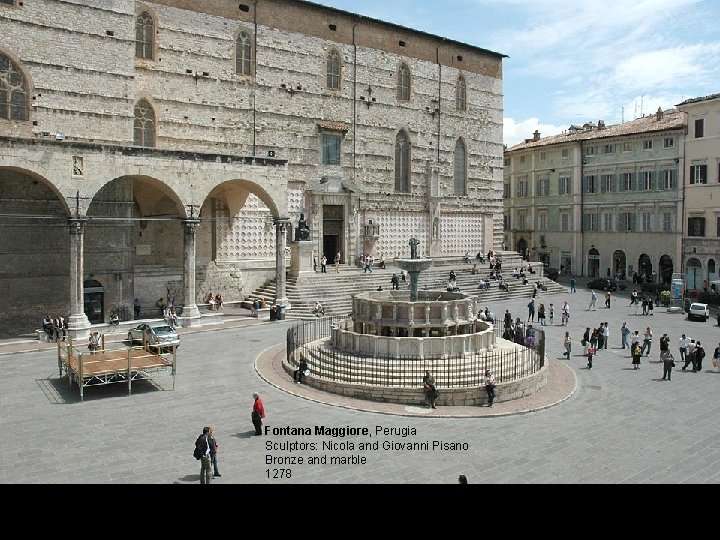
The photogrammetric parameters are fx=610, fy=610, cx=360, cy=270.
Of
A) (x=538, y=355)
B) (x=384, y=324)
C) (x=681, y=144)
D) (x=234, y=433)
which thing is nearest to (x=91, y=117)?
(x=384, y=324)

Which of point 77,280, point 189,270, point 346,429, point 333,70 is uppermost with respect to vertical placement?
point 333,70

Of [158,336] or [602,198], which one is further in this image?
[602,198]

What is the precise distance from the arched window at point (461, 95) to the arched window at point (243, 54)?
53.5 feet

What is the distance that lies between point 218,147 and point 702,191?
31196mm

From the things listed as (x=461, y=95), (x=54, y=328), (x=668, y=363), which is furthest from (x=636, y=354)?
(x=461, y=95)

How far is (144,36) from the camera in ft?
98.5

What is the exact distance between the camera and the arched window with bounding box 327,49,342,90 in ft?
122

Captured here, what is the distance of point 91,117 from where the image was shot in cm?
2627

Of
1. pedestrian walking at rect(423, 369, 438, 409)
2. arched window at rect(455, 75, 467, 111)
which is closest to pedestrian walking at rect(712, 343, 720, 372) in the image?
pedestrian walking at rect(423, 369, 438, 409)

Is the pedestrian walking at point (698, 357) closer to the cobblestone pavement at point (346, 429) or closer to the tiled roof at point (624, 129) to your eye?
the cobblestone pavement at point (346, 429)

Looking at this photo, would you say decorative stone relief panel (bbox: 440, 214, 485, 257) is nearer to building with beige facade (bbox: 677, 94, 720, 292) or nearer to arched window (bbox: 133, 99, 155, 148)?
building with beige facade (bbox: 677, 94, 720, 292)

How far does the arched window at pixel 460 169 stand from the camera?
144 feet

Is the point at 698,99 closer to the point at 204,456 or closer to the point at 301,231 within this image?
the point at 301,231

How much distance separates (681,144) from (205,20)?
105 feet
